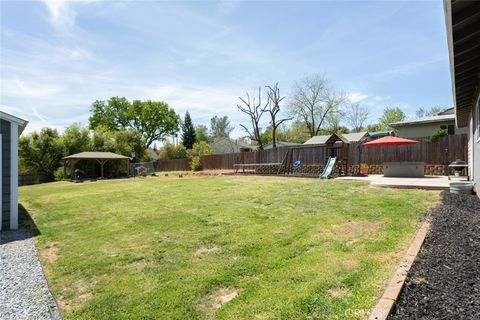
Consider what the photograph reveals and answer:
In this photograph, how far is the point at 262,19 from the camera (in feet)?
40.3

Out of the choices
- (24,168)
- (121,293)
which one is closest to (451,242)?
(121,293)

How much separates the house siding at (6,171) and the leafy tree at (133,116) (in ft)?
155

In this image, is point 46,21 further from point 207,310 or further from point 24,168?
point 24,168

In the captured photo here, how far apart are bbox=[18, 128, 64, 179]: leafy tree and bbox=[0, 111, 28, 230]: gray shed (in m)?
21.9

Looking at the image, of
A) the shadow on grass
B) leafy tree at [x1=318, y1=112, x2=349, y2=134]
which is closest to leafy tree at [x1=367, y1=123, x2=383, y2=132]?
leafy tree at [x1=318, y1=112, x2=349, y2=134]

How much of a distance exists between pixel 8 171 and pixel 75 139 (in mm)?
24636

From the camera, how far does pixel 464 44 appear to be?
4203 mm

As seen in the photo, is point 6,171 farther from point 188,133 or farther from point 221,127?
point 221,127

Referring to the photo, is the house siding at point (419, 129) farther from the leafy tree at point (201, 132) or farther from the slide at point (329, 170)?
the leafy tree at point (201, 132)

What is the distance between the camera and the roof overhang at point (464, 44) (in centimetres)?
304

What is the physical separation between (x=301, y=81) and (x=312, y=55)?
78.9 feet

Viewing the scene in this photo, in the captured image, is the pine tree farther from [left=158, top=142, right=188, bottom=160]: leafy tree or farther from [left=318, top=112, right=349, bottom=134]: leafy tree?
[left=318, top=112, right=349, bottom=134]: leafy tree

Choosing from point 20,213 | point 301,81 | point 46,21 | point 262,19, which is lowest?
point 20,213

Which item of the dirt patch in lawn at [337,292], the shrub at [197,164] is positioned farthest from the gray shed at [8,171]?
the shrub at [197,164]
